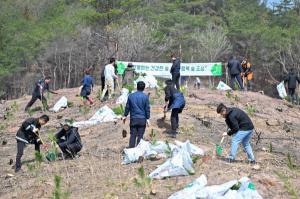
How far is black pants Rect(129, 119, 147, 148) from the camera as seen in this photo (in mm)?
11016

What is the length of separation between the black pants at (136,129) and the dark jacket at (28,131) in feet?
5.85

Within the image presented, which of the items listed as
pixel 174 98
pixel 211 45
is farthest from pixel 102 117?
pixel 211 45

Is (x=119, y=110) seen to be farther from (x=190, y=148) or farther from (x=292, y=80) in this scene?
(x=292, y=80)

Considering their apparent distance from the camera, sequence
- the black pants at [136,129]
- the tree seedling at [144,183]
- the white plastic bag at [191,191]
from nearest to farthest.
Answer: the white plastic bag at [191,191]
the tree seedling at [144,183]
the black pants at [136,129]

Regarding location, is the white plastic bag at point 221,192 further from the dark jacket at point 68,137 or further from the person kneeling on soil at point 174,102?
the person kneeling on soil at point 174,102

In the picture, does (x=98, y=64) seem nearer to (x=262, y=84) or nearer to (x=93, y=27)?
(x=93, y=27)

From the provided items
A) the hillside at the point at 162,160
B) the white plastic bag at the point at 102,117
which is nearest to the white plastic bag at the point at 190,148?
A: the hillside at the point at 162,160

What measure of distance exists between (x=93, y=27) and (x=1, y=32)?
6.70 m

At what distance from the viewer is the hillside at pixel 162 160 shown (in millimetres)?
8963

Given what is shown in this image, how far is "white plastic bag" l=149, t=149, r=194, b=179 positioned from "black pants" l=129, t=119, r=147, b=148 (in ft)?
5.64

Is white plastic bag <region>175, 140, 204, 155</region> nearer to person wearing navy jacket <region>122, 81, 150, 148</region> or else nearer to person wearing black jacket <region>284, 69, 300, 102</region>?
person wearing navy jacket <region>122, 81, 150, 148</region>

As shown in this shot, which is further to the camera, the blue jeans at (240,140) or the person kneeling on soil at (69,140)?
the person kneeling on soil at (69,140)

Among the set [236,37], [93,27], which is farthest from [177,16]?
[93,27]

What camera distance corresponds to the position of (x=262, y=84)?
143ft
